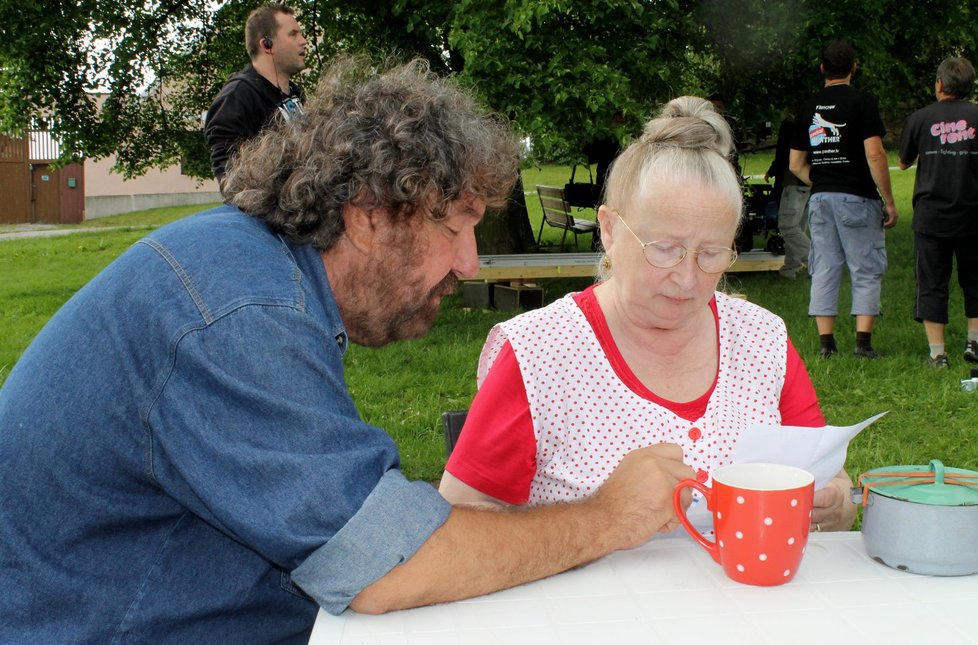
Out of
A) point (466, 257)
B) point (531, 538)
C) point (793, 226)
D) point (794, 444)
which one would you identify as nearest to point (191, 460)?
point (531, 538)

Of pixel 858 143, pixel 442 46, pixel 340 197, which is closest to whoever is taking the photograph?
pixel 340 197

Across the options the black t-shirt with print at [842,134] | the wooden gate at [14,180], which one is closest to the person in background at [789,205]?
the black t-shirt with print at [842,134]

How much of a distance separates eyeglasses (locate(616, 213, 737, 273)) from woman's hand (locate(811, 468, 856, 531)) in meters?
0.49

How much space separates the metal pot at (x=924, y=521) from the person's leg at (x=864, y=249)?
513 cm

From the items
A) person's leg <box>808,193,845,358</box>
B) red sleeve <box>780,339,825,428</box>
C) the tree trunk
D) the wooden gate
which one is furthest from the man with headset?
the wooden gate

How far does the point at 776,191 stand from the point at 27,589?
379 inches

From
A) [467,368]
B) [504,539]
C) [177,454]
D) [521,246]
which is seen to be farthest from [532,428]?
[521,246]

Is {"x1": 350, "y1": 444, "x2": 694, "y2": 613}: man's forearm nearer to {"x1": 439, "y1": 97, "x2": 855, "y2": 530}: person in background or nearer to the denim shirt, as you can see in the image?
the denim shirt

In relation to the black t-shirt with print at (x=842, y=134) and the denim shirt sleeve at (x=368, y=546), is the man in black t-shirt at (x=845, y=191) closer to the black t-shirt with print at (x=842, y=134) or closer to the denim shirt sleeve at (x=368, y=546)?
the black t-shirt with print at (x=842, y=134)

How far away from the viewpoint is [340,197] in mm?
1555

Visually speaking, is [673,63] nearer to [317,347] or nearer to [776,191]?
[776,191]

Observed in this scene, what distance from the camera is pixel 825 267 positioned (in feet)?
21.5

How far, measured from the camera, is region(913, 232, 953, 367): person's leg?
620 centimetres

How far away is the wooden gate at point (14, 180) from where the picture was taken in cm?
2053
